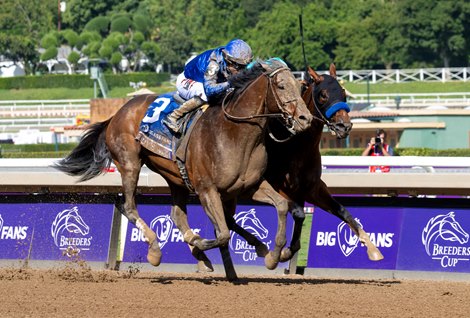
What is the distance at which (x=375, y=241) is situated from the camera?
384 inches

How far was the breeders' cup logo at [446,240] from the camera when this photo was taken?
955 centimetres

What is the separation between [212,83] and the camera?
8.62m

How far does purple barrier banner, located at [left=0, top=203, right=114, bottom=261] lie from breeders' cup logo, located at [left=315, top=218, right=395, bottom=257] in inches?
82.5

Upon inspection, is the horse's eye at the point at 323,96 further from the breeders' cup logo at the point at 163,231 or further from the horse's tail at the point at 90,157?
the breeders' cup logo at the point at 163,231

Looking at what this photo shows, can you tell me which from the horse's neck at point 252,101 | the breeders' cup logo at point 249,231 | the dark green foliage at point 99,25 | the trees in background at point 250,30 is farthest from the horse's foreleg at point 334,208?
the dark green foliage at point 99,25

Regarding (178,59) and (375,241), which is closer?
(375,241)

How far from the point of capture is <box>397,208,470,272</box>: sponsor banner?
31.3ft

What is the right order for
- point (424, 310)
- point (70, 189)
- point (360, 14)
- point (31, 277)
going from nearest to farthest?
1. point (424, 310)
2. point (31, 277)
3. point (70, 189)
4. point (360, 14)

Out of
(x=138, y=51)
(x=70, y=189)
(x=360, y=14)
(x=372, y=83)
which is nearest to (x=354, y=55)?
(x=360, y=14)

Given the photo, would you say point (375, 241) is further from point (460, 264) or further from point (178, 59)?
point (178, 59)

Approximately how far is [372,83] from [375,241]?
48153 mm

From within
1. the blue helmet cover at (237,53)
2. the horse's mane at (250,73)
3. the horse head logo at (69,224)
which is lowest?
the horse head logo at (69,224)

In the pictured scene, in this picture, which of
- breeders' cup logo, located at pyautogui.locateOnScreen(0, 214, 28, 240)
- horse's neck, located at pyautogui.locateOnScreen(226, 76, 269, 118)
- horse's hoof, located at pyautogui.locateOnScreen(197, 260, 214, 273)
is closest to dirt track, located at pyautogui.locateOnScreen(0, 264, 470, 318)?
horse's hoof, located at pyautogui.locateOnScreen(197, 260, 214, 273)

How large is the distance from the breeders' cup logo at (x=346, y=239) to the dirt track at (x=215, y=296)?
0.51 m
